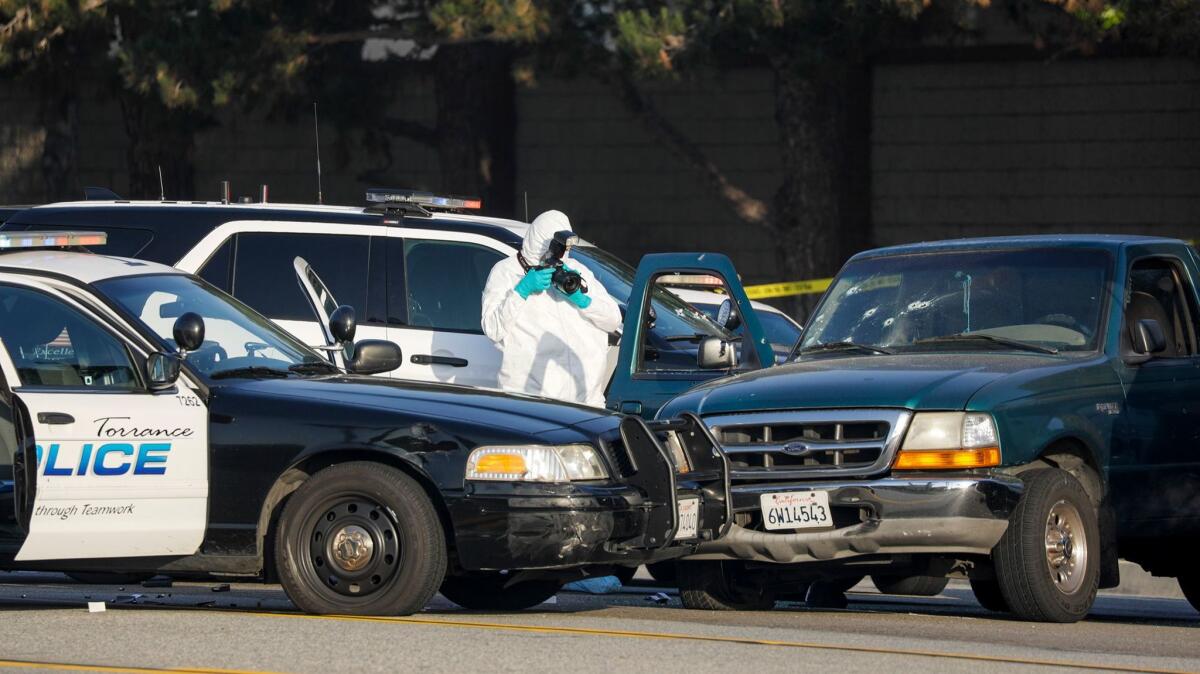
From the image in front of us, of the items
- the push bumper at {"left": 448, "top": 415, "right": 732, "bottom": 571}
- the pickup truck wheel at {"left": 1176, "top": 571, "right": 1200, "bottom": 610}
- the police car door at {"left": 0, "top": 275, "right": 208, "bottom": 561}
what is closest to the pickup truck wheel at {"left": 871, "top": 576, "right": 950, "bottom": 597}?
the pickup truck wheel at {"left": 1176, "top": 571, "right": 1200, "bottom": 610}

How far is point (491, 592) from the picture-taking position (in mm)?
9477

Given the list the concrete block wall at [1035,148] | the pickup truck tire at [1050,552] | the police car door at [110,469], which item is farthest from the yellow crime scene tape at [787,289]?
the police car door at [110,469]

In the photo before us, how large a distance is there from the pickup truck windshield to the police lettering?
3.35 metres

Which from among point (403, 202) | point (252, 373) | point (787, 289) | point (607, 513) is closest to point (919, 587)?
point (607, 513)

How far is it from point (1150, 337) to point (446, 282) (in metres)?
4.41

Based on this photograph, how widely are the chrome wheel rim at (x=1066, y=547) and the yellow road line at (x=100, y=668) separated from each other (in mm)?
3588

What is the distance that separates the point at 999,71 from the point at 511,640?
644 inches

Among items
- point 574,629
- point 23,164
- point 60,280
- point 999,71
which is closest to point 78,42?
point 23,164

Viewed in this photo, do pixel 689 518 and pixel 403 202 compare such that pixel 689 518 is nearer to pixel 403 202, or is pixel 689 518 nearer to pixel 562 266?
pixel 562 266

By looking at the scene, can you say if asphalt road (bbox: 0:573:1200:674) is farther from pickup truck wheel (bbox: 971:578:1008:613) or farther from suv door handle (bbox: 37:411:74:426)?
suv door handle (bbox: 37:411:74:426)

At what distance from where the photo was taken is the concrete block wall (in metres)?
22.2

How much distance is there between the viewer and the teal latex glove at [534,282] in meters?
11.2

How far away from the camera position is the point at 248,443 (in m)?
8.52

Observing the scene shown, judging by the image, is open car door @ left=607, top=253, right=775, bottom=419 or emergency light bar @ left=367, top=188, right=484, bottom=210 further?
emergency light bar @ left=367, top=188, right=484, bottom=210
